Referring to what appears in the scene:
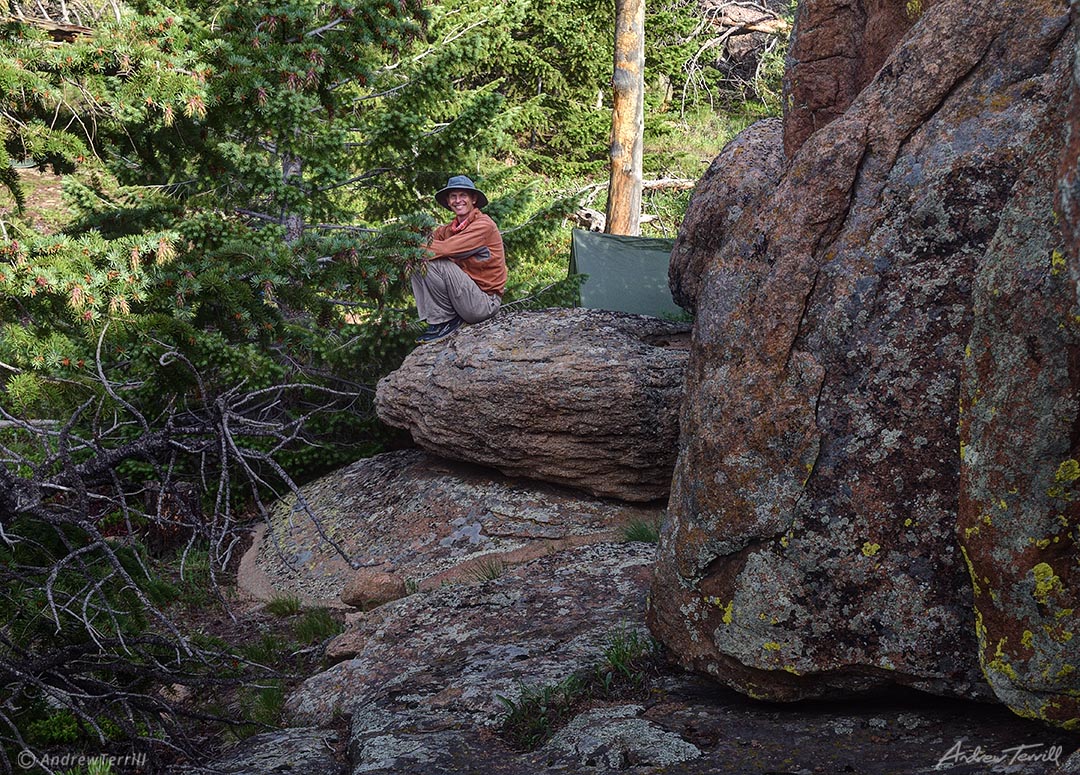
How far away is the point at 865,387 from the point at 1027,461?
27.3 inches

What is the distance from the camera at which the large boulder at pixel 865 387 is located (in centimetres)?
299

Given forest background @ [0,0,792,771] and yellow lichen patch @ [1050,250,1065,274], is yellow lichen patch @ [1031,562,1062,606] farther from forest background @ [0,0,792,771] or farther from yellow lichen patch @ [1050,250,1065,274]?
forest background @ [0,0,792,771]

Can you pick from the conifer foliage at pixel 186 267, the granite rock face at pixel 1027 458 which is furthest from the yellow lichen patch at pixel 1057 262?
the conifer foliage at pixel 186 267

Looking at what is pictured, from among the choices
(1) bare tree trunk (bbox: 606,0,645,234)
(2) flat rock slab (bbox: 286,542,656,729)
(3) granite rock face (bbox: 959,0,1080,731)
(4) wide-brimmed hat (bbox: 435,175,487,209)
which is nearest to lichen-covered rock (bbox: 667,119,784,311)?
(4) wide-brimmed hat (bbox: 435,175,487,209)

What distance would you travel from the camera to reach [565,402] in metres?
6.96

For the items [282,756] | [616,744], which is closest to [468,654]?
[282,756]

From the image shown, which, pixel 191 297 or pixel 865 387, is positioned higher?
pixel 865 387

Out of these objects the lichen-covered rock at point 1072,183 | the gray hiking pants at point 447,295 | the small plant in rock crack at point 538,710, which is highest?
the lichen-covered rock at point 1072,183

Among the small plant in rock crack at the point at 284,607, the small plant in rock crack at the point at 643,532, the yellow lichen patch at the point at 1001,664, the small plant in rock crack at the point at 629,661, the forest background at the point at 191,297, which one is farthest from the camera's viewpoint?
the small plant in rock crack at the point at 284,607

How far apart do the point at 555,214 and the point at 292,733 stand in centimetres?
665

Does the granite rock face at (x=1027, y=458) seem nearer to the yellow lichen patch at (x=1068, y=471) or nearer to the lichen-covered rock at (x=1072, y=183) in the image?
the yellow lichen patch at (x=1068, y=471)

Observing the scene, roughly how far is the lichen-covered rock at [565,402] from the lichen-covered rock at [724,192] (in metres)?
0.68

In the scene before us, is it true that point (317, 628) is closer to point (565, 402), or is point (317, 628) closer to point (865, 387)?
point (565, 402)

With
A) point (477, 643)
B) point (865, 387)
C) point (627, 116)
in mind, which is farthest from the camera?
point (627, 116)
